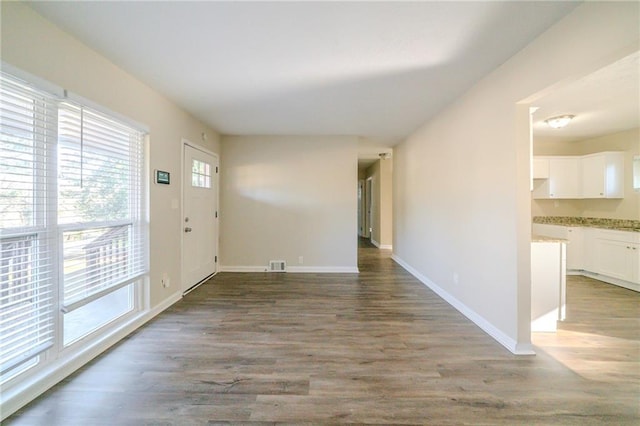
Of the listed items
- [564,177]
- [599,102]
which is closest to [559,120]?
[599,102]

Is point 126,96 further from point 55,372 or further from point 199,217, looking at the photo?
point 55,372

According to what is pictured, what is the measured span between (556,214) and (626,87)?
3.10m

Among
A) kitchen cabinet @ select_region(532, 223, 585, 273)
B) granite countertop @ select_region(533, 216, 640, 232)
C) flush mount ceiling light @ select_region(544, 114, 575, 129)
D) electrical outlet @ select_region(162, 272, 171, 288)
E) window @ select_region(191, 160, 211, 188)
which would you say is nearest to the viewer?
electrical outlet @ select_region(162, 272, 171, 288)

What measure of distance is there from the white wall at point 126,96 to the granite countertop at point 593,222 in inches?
249

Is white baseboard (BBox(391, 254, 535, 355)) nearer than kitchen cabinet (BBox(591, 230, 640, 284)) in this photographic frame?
Yes

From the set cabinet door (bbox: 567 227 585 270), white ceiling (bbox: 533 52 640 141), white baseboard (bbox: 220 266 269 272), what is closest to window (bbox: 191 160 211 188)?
white baseboard (bbox: 220 266 269 272)

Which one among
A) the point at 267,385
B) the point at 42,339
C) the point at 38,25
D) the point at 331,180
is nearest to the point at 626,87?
the point at 331,180

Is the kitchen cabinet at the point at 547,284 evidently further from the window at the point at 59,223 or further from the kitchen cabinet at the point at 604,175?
the window at the point at 59,223

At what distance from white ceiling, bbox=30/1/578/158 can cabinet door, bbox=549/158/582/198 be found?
10.6 feet

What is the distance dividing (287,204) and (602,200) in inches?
222

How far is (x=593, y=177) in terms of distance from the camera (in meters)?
4.57

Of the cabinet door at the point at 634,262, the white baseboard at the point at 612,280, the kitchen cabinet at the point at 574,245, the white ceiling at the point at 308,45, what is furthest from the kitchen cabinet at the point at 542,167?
the white ceiling at the point at 308,45

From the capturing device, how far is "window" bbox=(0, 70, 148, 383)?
1.61 metres

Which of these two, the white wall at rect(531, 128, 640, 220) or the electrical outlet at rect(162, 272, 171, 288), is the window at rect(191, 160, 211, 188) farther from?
the white wall at rect(531, 128, 640, 220)
